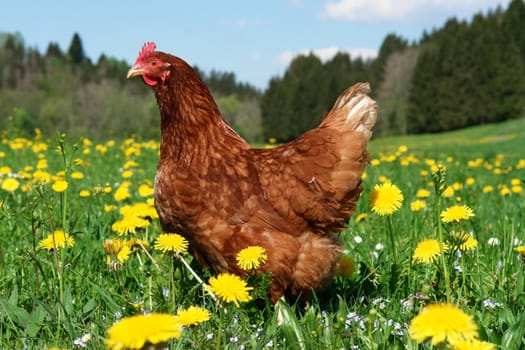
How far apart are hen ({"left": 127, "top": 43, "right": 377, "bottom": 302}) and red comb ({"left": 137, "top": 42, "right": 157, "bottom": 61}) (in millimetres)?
428

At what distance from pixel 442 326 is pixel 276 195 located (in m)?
1.54

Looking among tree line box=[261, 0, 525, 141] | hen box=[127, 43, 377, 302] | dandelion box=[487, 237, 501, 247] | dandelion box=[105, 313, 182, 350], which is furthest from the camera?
tree line box=[261, 0, 525, 141]

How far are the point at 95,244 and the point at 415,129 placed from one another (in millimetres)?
54859

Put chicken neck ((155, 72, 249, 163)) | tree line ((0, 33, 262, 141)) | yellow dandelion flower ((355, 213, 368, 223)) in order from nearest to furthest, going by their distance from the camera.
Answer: chicken neck ((155, 72, 249, 163)), yellow dandelion flower ((355, 213, 368, 223)), tree line ((0, 33, 262, 141))

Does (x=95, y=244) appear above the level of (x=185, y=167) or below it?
below

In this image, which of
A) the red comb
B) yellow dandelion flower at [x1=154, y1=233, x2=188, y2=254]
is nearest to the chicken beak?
the red comb

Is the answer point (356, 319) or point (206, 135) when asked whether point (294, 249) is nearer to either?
point (356, 319)

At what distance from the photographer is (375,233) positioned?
147 inches

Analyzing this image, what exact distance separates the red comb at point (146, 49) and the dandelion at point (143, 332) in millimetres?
2097

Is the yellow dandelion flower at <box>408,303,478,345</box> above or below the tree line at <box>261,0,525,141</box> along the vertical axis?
below

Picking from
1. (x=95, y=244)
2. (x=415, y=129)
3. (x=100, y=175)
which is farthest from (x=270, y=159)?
(x=415, y=129)

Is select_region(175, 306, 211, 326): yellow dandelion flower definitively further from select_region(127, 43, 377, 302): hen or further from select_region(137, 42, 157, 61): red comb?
select_region(137, 42, 157, 61): red comb

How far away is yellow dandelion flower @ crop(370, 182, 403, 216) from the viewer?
235 cm

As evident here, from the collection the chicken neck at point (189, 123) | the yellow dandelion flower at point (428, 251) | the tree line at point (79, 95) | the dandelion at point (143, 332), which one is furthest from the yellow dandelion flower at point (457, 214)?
the tree line at point (79, 95)
